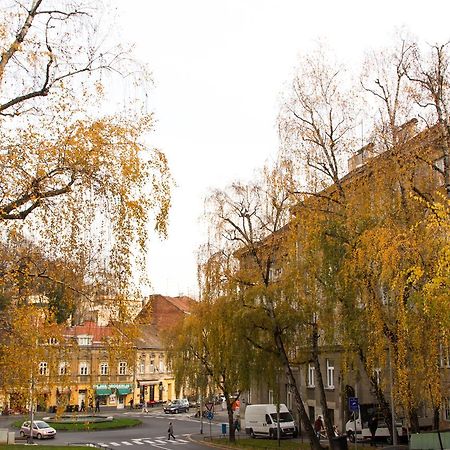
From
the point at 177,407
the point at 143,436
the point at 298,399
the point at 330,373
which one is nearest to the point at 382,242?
the point at 298,399

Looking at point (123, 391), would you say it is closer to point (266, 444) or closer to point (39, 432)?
point (39, 432)

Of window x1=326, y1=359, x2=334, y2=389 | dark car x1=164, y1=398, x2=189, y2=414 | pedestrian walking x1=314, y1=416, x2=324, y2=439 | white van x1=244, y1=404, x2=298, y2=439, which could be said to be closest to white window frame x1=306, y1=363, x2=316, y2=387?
window x1=326, y1=359, x2=334, y2=389

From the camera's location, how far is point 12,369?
1391 centimetres

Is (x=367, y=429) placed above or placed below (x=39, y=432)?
above

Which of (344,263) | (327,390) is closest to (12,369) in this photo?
(344,263)

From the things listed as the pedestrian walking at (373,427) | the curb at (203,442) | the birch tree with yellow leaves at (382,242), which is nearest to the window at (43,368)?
the birch tree with yellow leaves at (382,242)

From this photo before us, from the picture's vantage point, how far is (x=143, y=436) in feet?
149

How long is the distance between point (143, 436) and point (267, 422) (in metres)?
10.1

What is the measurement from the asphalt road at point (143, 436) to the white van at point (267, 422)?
10.0 ft

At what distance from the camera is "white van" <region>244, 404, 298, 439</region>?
4059 centimetres

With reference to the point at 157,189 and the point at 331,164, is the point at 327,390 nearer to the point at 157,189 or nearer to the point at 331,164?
the point at 331,164

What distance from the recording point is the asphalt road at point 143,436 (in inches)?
1540

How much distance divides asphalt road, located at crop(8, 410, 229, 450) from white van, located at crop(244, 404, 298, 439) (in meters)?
3.06

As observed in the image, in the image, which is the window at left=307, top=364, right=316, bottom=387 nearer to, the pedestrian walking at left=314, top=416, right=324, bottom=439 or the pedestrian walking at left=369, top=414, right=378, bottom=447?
the pedestrian walking at left=314, top=416, right=324, bottom=439
